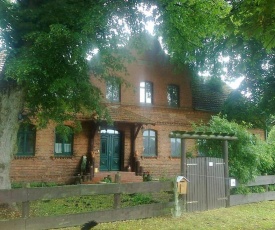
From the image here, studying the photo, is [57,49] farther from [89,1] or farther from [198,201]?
[198,201]

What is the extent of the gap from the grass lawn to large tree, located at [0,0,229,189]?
4.61 meters

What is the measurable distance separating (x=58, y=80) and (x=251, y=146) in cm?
768

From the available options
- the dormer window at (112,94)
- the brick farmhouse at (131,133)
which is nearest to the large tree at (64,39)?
the brick farmhouse at (131,133)

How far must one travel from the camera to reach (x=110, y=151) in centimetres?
2131

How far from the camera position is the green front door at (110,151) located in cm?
2106

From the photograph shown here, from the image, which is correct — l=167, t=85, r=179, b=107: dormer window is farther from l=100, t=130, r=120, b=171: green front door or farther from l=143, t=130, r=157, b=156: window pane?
l=100, t=130, r=120, b=171: green front door

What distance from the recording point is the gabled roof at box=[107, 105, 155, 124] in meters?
19.9

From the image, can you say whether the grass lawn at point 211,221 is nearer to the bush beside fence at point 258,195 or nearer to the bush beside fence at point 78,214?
the bush beside fence at point 78,214

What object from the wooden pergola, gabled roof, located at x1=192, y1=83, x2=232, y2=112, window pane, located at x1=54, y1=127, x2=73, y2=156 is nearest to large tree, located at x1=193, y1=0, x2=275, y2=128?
gabled roof, located at x1=192, y1=83, x2=232, y2=112

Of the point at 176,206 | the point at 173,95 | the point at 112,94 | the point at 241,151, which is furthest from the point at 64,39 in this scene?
the point at 173,95

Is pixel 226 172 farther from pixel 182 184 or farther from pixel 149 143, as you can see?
pixel 149 143

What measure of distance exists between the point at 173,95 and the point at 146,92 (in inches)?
85.7

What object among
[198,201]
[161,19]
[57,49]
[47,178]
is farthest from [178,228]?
[47,178]

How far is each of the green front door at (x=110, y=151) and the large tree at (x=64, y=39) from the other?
27.0ft
